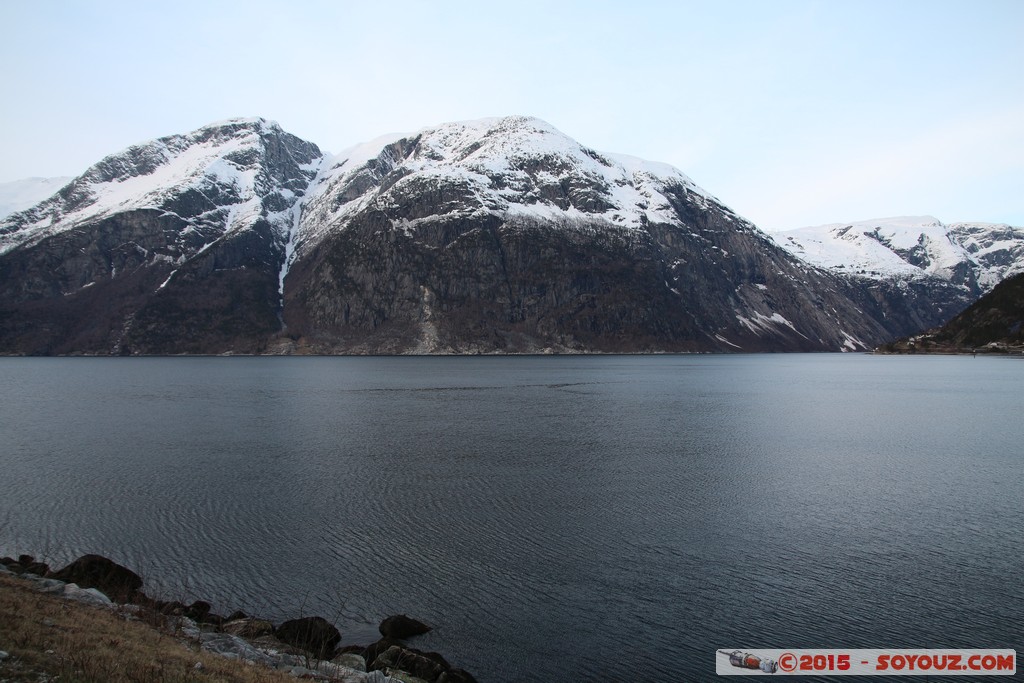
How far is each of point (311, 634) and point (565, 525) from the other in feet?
54.5

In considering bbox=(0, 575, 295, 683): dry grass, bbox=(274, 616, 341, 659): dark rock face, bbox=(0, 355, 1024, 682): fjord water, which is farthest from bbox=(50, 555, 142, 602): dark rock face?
bbox=(274, 616, 341, 659): dark rock face

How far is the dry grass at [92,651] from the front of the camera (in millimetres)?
13977

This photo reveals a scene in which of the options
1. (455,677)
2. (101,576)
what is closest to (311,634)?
(455,677)

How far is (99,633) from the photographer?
682 inches

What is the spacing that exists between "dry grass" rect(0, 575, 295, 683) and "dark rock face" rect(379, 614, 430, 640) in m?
6.12

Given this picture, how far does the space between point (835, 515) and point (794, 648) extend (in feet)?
57.9

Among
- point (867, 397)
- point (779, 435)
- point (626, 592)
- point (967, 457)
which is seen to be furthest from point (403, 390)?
point (626, 592)

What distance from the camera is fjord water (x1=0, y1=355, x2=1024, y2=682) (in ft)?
75.0

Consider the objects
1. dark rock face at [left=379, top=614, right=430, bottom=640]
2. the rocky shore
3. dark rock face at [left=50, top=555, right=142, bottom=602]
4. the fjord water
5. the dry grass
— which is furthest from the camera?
dark rock face at [left=50, top=555, right=142, bottom=602]

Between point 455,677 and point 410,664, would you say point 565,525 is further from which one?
point 410,664

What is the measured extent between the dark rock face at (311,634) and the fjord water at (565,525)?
1.21 metres

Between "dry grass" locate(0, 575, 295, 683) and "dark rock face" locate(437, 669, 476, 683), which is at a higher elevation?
"dry grass" locate(0, 575, 295, 683)

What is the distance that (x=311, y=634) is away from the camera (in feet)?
70.1

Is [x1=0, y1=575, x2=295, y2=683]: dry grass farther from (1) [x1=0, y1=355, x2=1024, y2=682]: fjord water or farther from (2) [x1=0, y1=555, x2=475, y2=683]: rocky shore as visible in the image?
(1) [x1=0, y1=355, x2=1024, y2=682]: fjord water
